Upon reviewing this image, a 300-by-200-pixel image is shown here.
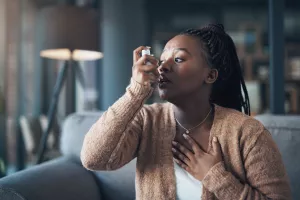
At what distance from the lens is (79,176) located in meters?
1.43

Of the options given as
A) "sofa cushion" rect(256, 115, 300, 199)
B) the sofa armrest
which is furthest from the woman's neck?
the sofa armrest

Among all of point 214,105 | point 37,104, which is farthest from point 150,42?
point 214,105

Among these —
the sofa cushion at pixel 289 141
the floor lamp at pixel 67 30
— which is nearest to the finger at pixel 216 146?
the sofa cushion at pixel 289 141

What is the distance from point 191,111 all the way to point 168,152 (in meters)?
0.15

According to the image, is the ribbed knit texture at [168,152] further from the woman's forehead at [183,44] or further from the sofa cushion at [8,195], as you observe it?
the sofa cushion at [8,195]

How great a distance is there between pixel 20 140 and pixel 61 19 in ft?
6.47

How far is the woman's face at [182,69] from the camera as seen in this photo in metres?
0.95

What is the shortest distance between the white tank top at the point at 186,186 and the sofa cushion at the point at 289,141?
48 centimetres

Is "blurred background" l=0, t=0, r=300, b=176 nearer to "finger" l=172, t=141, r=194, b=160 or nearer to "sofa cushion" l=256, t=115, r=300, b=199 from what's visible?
"sofa cushion" l=256, t=115, r=300, b=199

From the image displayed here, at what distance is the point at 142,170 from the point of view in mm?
1044

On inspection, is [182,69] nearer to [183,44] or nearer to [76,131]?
[183,44]

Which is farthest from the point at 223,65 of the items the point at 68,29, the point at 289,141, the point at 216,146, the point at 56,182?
the point at 68,29

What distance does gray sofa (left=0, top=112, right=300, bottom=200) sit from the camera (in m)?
1.16

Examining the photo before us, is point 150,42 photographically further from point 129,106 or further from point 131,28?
point 129,106
